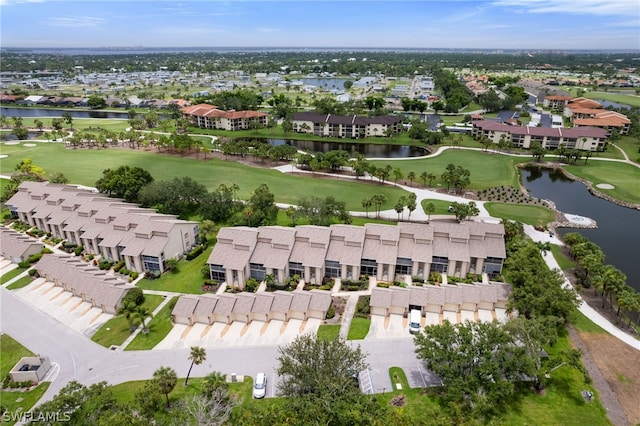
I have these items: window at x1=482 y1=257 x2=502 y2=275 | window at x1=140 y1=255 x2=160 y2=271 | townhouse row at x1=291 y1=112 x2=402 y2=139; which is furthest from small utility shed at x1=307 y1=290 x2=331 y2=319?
townhouse row at x1=291 y1=112 x2=402 y2=139

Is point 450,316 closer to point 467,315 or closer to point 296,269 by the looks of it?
point 467,315

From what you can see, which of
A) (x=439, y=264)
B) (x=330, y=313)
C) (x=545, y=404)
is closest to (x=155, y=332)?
(x=330, y=313)

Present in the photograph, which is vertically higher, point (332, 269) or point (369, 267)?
point (369, 267)

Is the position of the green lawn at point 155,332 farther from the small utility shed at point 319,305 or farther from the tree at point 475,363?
the tree at point 475,363

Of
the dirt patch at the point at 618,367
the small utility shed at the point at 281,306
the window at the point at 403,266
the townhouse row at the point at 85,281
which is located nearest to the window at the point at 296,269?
the small utility shed at the point at 281,306

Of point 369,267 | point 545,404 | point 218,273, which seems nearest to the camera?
point 545,404

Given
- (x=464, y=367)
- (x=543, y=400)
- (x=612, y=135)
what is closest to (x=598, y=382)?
(x=543, y=400)

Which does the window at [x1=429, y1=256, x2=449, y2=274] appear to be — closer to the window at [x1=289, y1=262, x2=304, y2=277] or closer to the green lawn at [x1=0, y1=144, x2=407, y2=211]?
the window at [x1=289, y1=262, x2=304, y2=277]
